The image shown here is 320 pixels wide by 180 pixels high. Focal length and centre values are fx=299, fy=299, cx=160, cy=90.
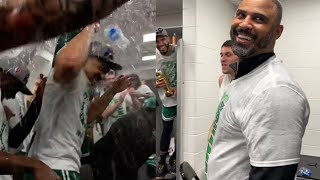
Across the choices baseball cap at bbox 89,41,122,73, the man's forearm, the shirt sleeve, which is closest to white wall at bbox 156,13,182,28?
the shirt sleeve

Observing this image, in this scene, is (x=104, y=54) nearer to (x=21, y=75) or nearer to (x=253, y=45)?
(x=21, y=75)

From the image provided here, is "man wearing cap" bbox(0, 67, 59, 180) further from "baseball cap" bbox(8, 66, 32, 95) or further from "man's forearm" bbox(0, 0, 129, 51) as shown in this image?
"man's forearm" bbox(0, 0, 129, 51)

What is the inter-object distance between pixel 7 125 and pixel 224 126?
0.81 meters

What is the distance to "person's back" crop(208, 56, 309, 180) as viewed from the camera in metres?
0.86

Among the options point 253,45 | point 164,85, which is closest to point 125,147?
point 253,45

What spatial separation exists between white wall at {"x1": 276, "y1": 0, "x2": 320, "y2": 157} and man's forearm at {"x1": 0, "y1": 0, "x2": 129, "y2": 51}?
3034 mm

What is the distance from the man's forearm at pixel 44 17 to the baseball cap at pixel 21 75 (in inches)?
4.3

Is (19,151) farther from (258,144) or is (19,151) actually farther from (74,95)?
(258,144)

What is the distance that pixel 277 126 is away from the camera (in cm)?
86

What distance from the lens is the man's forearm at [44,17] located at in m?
0.22

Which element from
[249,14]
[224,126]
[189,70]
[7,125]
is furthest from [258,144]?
[189,70]

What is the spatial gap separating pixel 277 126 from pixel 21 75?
72 centimetres

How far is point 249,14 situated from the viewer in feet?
3.44

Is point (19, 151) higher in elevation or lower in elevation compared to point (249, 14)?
lower
